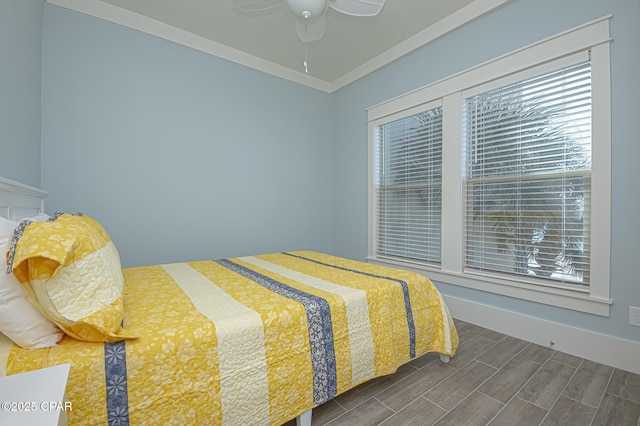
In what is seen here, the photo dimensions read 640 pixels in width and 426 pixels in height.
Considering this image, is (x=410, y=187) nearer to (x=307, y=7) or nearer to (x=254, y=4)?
(x=307, y=7)

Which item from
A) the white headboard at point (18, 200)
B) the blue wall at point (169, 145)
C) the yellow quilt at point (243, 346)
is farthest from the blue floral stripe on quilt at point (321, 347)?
the blue wall at point (169, 145)

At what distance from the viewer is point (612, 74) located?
178cm

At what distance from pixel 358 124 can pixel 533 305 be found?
2.67 m

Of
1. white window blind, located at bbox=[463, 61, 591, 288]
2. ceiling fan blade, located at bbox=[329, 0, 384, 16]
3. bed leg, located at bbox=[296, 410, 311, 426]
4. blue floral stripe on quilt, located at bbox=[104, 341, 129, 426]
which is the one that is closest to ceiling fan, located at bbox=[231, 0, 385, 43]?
ceiling fan blade, located at bbox=[329, 0, 384, 16]

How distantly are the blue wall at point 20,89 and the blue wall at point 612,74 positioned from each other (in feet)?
10.1

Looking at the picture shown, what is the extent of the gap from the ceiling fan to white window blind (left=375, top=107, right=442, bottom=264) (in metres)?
1.31

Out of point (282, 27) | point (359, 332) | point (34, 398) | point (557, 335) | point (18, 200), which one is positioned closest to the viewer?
point (34, 398)

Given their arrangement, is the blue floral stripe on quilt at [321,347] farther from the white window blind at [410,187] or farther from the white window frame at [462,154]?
the white window blind at [410,187]

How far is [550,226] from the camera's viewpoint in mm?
2062

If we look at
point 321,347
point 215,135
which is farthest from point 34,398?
point 215,135

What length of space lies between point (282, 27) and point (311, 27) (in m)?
0.87

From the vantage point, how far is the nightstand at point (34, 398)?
21.6 inches

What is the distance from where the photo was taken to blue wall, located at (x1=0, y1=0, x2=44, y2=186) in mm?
1580

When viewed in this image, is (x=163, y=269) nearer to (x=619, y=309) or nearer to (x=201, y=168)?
(x=201, y=168)
